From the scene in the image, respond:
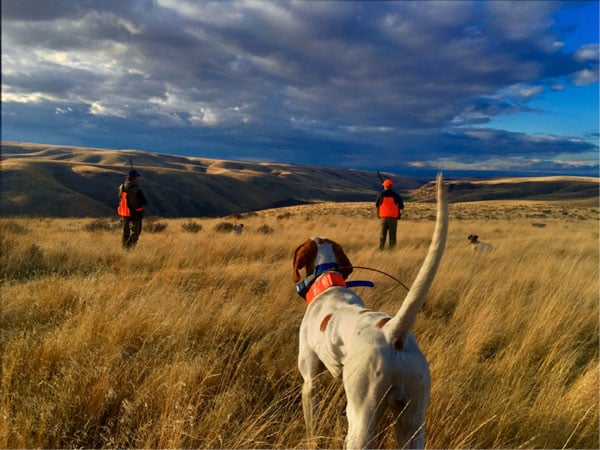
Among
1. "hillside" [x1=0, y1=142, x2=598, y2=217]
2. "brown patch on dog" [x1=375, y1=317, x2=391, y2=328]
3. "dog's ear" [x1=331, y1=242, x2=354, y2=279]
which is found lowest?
"hillside" [x1=0, y1=142, x2=598, y2=217]

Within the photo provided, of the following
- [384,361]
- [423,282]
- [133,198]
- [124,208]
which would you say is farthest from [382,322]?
[124,208]

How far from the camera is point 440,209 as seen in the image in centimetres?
142

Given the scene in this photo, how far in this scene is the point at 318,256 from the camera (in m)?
2.81

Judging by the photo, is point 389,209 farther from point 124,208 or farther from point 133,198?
point 124,208

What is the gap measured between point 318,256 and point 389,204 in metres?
8.05

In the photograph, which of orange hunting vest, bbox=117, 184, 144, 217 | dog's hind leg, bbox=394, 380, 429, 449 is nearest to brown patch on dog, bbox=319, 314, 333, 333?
dog's hind leg, bbox=394, 380, 429, 449

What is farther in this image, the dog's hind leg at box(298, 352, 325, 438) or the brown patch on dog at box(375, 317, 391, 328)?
the dog's hind leg at box(298, 352, 325, 438)

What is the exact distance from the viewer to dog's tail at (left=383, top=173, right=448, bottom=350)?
56.3 inches

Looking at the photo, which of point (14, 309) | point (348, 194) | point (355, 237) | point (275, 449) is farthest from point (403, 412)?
point (348, 194)

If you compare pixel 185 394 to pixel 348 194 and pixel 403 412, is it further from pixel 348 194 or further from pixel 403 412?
pixel 348 194

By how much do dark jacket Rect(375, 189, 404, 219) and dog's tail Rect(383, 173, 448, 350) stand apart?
8.97 metres

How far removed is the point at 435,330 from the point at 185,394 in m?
2.94

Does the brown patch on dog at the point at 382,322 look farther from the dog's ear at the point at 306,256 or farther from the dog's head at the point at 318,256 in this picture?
the dog's ear at the point at 306,256

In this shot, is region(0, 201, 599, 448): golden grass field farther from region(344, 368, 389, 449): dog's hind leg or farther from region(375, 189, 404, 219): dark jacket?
region(375, 189, 404, 219): dark jacket
